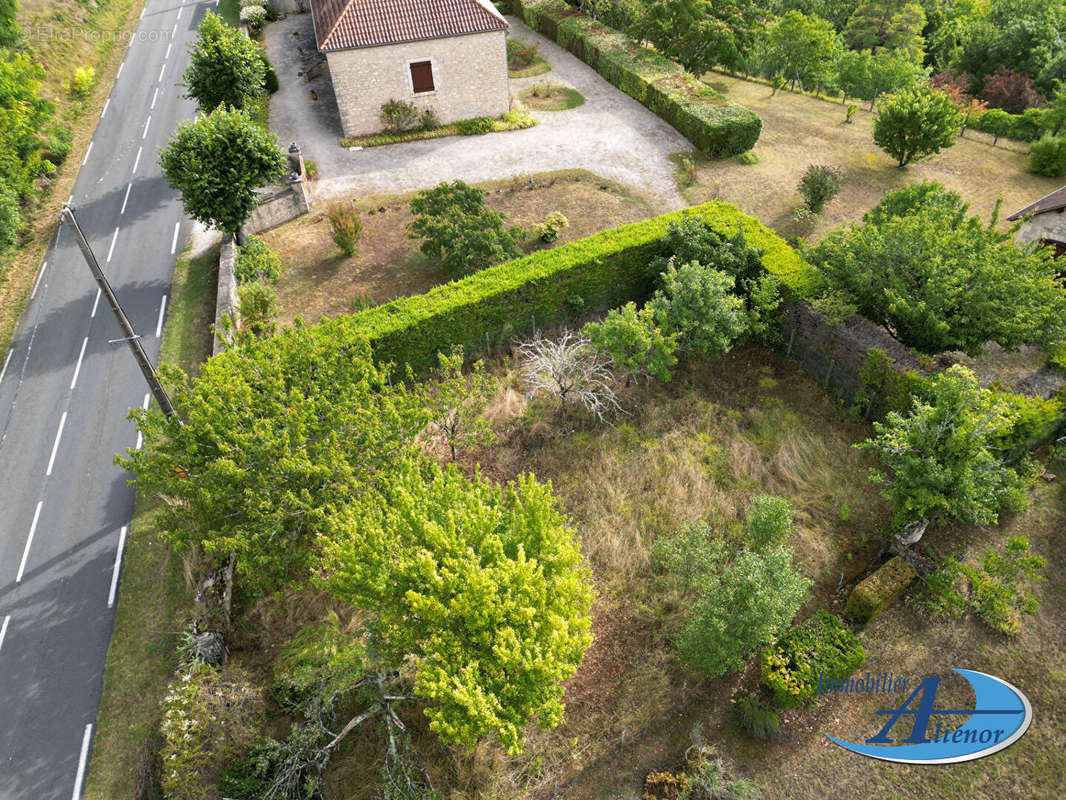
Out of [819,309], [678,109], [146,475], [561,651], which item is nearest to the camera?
[561,651]

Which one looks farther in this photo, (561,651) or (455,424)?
(455,424)

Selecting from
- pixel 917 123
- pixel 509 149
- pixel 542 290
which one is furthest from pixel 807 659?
pixel 509 149

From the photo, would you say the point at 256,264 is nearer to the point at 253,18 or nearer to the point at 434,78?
the point at 434,78

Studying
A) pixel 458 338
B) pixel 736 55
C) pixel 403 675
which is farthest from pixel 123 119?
pixel 403 675

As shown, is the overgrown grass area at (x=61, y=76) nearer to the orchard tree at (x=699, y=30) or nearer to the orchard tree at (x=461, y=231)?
the orchard tree at (x=461, y=231)

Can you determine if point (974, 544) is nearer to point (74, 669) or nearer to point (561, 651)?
point (561, 651)

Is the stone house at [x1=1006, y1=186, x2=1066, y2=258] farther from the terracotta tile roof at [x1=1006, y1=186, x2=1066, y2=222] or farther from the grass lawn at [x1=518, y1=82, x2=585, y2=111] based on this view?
the grass lawn at [x1=518, y1=82, x2=585, y2=111]

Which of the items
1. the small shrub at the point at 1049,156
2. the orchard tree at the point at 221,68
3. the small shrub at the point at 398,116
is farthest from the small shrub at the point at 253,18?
the small shrub at the point at 1049,156
